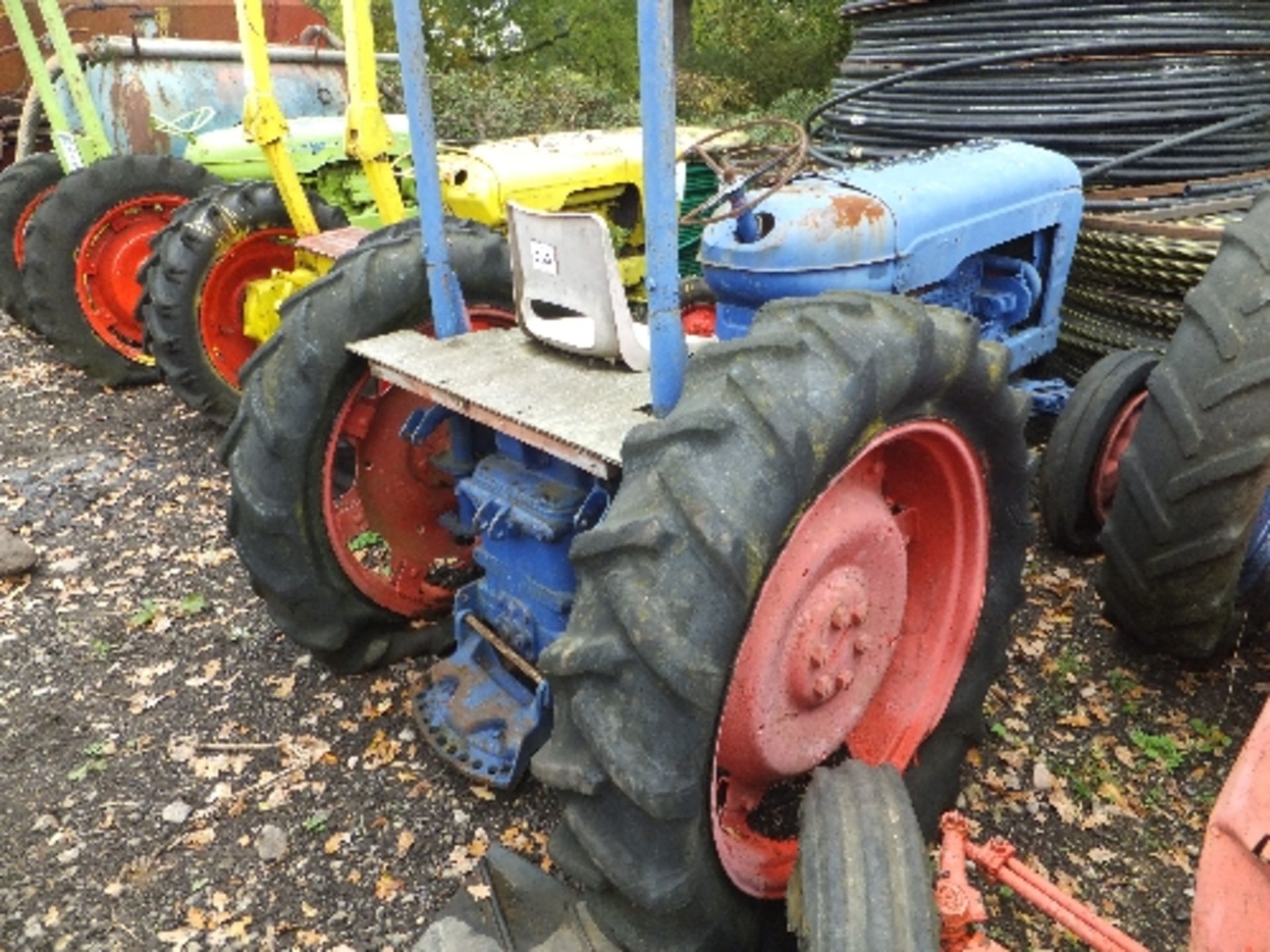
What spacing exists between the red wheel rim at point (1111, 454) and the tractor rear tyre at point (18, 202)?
6.45m

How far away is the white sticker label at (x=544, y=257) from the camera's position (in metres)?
2.23

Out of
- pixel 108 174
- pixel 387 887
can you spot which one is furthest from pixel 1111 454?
pixel 108 174

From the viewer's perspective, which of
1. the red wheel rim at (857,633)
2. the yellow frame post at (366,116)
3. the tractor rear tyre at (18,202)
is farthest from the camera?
the tractor rear tyre at (18,202)

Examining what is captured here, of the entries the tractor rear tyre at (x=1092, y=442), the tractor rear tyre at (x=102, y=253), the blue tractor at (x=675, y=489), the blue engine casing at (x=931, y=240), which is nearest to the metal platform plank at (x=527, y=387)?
the blue tractor at (x=675, y=489)

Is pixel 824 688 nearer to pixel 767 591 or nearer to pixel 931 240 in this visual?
pixel 767 591

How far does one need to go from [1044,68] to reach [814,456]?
3.56 metres

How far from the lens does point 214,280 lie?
4.90 meters

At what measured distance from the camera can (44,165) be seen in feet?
21.5

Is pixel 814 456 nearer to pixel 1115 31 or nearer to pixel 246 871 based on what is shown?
pixel 246 871

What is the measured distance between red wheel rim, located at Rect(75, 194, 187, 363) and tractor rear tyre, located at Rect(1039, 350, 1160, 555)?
482 centimetres

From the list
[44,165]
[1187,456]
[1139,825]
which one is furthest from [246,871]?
[44,165]

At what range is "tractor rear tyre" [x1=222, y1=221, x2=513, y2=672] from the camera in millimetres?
2502

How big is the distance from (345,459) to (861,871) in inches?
78.8

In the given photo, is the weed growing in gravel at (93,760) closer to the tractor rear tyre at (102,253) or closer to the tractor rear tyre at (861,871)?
the tractor rear tyre at (861,871)
